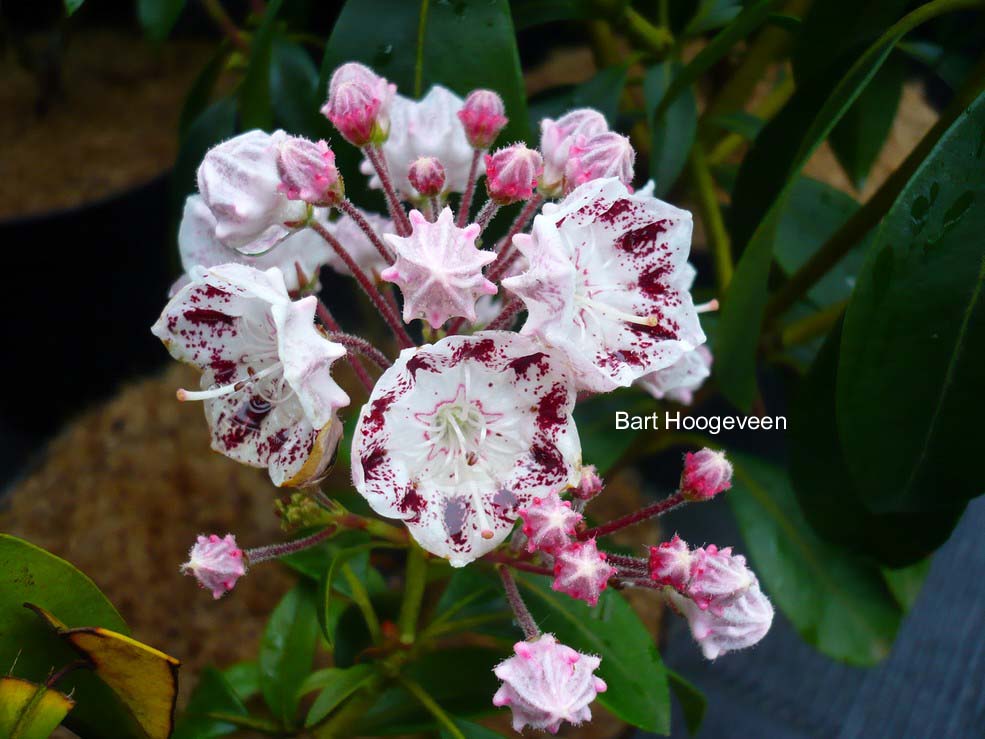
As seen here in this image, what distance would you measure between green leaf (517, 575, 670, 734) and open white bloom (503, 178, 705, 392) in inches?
11.5

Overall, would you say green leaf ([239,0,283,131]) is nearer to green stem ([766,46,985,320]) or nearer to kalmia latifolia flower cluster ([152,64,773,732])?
kalmia latifolia flower cluster ([152,64,773,732])

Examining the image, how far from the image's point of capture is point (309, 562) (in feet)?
3.39

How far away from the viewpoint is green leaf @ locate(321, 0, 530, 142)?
951 mm

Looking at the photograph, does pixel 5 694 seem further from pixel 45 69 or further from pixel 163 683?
pixel 45 69

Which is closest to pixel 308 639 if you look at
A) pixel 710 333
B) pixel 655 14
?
pixel 710 333

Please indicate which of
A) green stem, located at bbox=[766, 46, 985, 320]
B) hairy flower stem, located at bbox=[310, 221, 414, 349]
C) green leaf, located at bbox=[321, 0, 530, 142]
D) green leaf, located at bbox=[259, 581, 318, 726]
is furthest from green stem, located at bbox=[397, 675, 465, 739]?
green stem, located at bbox=[766, 46, 985, 320]

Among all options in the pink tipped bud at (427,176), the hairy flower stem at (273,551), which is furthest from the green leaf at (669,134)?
the hairy flower stem at (273,551)

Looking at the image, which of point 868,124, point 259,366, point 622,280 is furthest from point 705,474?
point 868,124

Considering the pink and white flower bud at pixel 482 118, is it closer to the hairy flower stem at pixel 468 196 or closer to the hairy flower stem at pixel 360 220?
the hairy flower stem at pixel 468 196

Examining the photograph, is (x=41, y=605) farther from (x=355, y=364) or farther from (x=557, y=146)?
(x=557, y=146)

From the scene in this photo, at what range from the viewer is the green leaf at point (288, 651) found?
1032 millimetres

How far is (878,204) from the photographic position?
109cm

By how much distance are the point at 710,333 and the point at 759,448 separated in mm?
586

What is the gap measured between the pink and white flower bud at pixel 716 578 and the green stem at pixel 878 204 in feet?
1.63
